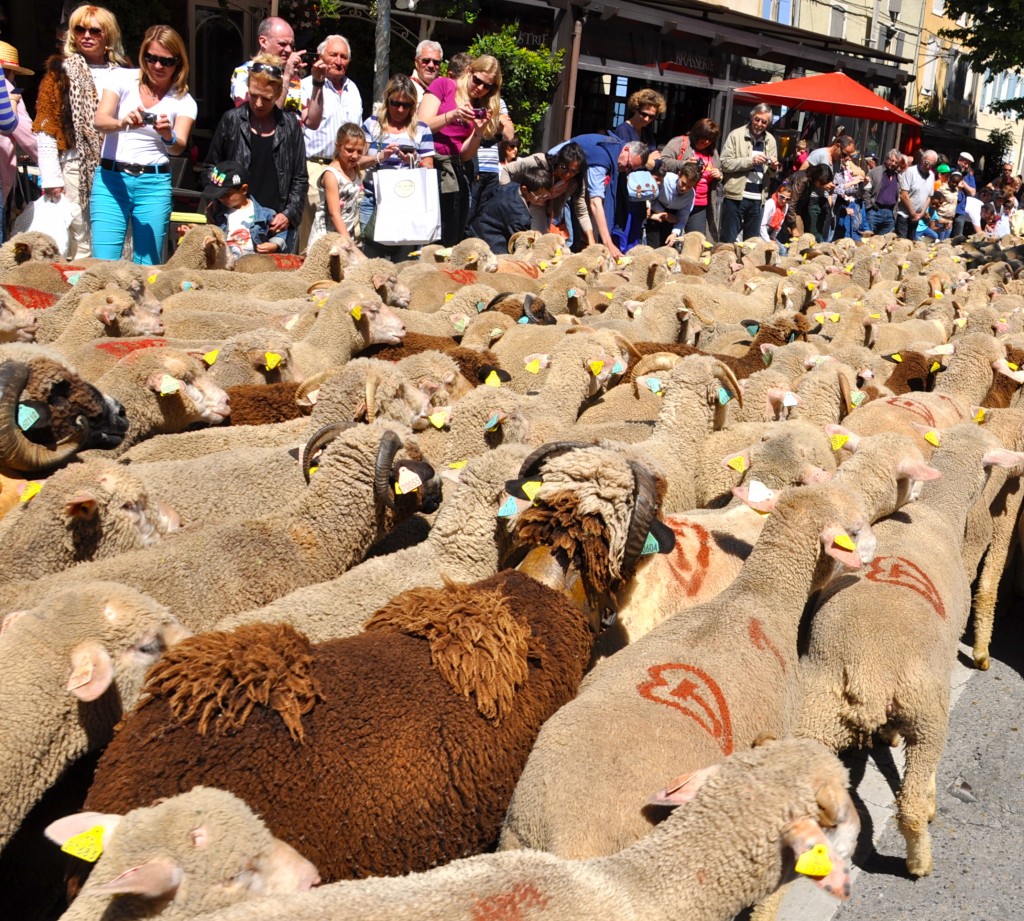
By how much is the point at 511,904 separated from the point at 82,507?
2.11m

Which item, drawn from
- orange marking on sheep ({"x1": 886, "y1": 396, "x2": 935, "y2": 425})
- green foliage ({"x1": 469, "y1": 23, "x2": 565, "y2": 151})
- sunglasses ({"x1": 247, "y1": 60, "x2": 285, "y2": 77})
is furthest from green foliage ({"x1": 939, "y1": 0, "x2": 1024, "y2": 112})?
orange marking on sheep ({"x1": 886, "y1": 396, "x2": 935, "y2": 425})

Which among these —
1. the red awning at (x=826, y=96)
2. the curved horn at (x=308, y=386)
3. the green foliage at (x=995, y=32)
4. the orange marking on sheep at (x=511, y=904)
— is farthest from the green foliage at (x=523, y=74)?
the green foliage at (x=995, y=32)

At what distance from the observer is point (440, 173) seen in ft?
31.0

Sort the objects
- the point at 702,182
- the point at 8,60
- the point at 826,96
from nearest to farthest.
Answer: the point at 8,60 → the point at 702,182 → the point at 826,96

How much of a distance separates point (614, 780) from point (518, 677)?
0.41 metres

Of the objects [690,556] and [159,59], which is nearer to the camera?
[690,556]

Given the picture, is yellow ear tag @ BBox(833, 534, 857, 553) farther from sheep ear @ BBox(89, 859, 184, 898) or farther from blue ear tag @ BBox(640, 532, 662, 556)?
sheep ear @ BBox(89, 859, 184, 898)

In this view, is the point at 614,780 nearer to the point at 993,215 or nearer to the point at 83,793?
the point at 83,793

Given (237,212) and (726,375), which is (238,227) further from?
(726,375)

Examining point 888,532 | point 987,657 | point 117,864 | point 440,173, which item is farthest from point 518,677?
point 440,173

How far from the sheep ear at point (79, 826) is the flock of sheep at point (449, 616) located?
0.01 m

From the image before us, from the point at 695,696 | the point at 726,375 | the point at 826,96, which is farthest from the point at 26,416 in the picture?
the point at 826,96

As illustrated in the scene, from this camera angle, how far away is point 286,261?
27.0ft

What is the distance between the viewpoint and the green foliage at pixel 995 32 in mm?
27938
